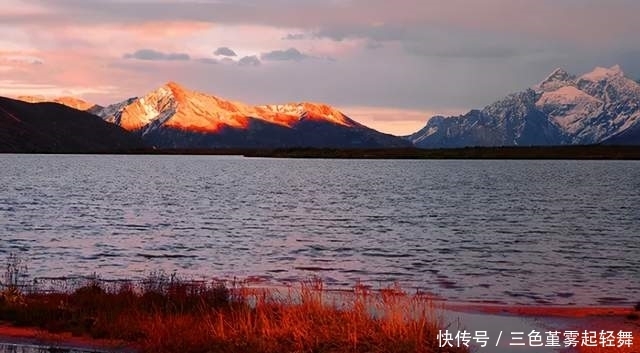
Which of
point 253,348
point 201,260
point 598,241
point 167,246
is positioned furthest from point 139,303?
point 598,241

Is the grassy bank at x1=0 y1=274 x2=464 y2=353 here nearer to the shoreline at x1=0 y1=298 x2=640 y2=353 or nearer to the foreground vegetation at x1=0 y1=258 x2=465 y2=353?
the foreground vegetation at x1=0 y1=258 x2=465 y2=353

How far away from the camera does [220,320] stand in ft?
69.8

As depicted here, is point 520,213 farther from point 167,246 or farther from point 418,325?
point 418,325

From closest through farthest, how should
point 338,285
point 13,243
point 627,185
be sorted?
point 338,285, point 13,243, point 627,185

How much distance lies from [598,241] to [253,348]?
43102 millimetres

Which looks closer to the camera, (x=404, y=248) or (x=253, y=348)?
(x=253, y=348)

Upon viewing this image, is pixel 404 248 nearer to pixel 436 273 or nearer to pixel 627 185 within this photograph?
pixel 436 273

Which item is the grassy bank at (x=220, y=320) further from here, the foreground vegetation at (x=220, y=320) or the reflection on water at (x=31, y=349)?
the reflection on water at (x=31, y=349)

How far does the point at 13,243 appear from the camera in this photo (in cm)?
5053

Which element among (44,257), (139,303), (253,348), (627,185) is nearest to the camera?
(253,348)

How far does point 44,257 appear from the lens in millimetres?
43969

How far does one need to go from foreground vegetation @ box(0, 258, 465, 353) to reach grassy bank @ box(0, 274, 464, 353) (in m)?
0.03

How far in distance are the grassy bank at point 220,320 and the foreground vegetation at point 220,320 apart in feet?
0.09

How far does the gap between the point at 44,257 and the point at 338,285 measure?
59.8 feet
